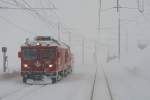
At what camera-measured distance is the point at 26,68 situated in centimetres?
3061

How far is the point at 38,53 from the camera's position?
31.0 meters

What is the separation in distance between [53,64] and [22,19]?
50010mm

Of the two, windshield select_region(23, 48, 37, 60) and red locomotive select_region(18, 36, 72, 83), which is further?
windshield select_region(23, 48, 37, 60)

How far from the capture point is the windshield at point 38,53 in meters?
31.0

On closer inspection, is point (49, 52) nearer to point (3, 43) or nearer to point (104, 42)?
point (3, 43)

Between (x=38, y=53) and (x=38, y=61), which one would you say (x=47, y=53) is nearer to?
(x=38, y=53)

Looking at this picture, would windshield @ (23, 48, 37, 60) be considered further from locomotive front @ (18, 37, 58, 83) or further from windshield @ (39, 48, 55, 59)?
windshield @ (39, 48, 55, 59)

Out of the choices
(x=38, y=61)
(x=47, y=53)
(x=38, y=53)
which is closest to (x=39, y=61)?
(x=38, y=61)

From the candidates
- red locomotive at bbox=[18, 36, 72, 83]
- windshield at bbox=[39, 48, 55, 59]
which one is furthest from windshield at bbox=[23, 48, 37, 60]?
windshield at bbox=[39, 48, 55, 59]

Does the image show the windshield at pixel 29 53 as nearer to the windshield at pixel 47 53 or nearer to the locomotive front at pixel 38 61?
the locomotive front at pixel 38 61

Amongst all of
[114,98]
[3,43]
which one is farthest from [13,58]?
[114,98]

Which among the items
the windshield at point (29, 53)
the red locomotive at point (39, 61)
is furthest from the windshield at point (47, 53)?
the windshield at point (29, 53)

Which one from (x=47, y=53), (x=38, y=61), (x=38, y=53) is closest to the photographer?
(x=38, y=61)

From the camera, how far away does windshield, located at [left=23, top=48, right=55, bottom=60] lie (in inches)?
1220
